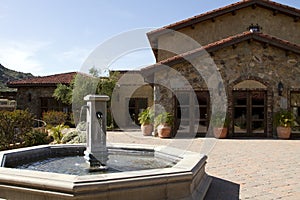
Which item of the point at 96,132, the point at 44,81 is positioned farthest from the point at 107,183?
the point at 44,81

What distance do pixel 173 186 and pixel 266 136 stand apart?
490 inches

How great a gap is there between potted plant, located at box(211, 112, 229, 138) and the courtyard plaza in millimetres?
2294

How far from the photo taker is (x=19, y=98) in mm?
23688

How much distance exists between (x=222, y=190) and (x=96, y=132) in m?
2.76

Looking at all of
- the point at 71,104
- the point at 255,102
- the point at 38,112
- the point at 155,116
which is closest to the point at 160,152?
the point at 155,116

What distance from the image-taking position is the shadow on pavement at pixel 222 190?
5500 mm

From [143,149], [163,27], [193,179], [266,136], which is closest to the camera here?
[193,179]

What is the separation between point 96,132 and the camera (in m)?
6.01

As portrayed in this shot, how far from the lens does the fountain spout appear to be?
5965 mm

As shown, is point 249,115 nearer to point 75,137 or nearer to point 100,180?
point 75,137

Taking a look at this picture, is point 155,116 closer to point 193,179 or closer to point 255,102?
point 255,102

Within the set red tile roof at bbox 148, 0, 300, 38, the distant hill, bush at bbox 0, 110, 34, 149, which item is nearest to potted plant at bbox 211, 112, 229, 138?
red tile roof at bbox 148, 0, 300, 38

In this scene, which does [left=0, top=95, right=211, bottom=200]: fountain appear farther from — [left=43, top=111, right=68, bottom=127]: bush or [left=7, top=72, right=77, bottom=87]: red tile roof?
[left=7, top=72, right=77, bottom=87]: red tile roof

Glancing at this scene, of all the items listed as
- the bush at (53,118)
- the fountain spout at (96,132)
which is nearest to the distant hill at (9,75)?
the bush at (53,118)
